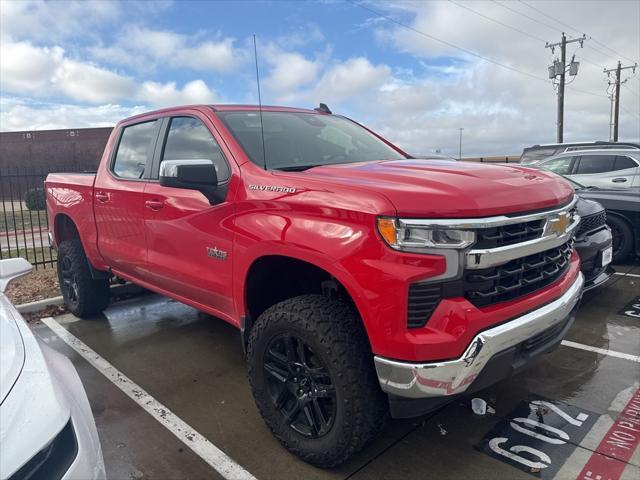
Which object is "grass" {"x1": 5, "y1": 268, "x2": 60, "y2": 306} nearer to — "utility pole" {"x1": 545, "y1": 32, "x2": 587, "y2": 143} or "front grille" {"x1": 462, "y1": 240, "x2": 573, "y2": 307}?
"front grille" {"x1": 462, "y1": 240, "x2": 573, "y2": 307}

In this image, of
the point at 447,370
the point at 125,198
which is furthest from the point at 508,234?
the point at 125,198

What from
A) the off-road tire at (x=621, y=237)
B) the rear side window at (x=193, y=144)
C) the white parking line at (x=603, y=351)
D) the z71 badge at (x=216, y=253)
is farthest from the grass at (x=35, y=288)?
the off-road tire at (x=621, y=237)

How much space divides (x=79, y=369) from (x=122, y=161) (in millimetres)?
1807

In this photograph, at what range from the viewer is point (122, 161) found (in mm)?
4312

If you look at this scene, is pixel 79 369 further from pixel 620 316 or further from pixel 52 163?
pixel 52 163

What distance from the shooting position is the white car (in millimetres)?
1390

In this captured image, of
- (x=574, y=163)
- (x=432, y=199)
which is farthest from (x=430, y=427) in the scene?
(x=574, y=163)

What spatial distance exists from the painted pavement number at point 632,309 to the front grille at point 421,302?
3.71 meters

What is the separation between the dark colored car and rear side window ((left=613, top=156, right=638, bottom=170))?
240 inches

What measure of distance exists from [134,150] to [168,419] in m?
2.31

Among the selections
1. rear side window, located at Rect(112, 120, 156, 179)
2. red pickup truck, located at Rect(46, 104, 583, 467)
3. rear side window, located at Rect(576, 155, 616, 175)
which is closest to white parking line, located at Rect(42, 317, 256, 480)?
red pickup truck, located at Rect(46, 104, 583, 467)

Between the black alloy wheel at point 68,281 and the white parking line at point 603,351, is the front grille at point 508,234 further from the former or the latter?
the black alloy wheel at point 68,281

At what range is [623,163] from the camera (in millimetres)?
9914

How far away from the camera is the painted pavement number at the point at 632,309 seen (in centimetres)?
480
